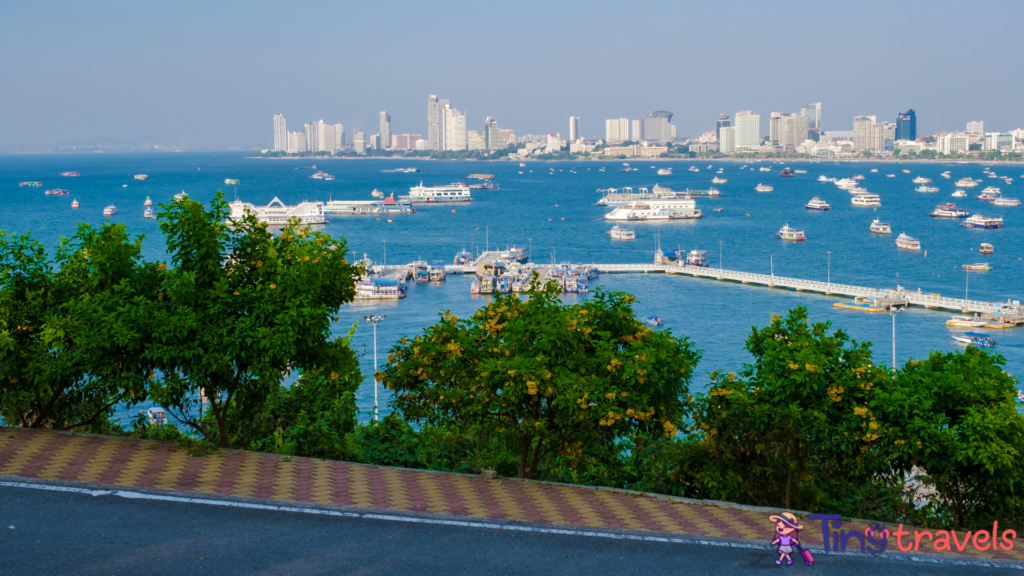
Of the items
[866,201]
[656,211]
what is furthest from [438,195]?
[866,201]

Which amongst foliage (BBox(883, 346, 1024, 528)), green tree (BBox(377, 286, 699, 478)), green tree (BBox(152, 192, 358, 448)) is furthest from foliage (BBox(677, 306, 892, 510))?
green tree (BBox(152, 192, 358, 448))

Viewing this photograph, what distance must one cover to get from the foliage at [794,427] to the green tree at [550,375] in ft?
1.41

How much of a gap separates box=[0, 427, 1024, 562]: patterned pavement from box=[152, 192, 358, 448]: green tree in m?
0.68

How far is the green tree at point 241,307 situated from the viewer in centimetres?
655

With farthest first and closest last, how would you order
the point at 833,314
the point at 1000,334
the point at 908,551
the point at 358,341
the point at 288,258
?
the point at 833,314 → the point at 1000,334 → the point at 358,341 → the point at 288,258 → the point at 908,551

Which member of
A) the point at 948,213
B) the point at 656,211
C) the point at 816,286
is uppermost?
the point at 656,211

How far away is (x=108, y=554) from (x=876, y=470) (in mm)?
5355

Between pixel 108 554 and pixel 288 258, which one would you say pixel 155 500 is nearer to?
pixel 108 554

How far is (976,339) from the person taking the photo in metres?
25.9

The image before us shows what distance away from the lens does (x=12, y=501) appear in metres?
5.39

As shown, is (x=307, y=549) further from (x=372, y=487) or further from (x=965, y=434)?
(x=965, y=434)

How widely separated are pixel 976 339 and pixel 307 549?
86.5 ft

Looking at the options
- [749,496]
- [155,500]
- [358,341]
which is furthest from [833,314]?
[155,500]

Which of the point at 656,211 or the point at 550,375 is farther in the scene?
the point at 656,211
